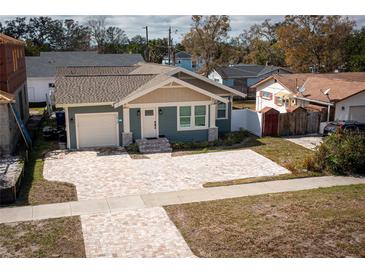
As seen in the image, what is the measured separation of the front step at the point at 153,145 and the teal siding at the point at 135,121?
45cm

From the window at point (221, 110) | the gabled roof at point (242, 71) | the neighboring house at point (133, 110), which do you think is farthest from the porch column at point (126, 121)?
the gabled roof at point (242, 71)

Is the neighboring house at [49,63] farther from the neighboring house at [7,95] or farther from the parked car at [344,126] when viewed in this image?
the parked car at [344,126]

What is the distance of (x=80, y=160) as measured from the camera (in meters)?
19.4

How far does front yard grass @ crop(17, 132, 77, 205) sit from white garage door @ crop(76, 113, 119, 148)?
322cm

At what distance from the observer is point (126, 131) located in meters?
22.2

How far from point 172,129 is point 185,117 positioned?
1.08m

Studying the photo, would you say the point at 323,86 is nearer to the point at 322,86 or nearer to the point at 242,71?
the point at 322,86

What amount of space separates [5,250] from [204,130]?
15247 mm

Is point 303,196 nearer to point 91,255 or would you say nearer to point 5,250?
point 91,255

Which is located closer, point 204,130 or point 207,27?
point 204,130

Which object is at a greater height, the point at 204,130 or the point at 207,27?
the point at 207,27

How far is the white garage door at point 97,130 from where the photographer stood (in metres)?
21.7

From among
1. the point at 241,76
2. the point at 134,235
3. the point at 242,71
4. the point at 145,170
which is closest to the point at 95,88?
the point at 145,170

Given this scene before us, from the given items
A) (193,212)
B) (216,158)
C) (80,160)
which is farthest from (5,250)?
(216,158)
